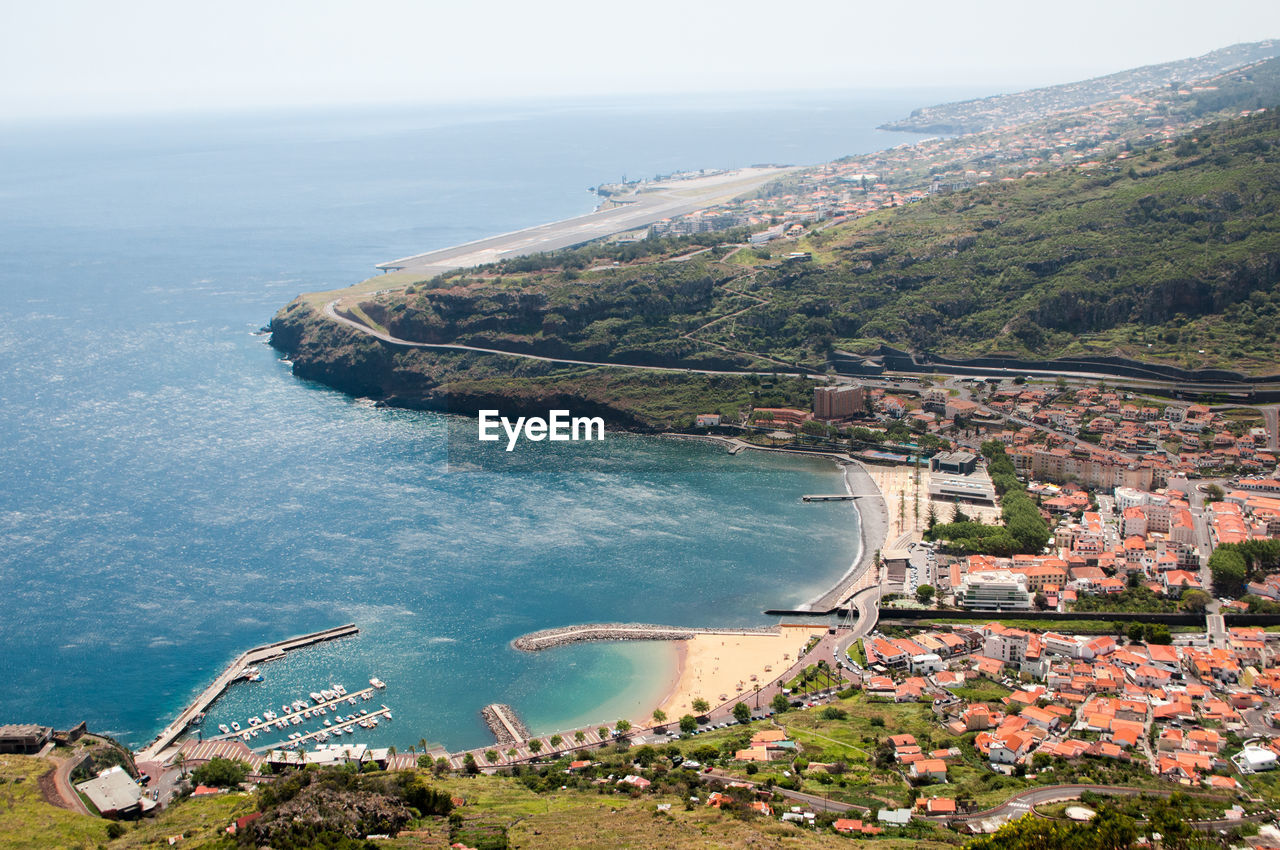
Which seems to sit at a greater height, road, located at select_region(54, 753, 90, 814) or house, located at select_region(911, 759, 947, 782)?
road, located at select_region(54, 753, 90, 814)

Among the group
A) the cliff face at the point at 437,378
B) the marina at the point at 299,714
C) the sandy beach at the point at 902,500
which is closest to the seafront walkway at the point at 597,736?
the marina at the point at 299,714

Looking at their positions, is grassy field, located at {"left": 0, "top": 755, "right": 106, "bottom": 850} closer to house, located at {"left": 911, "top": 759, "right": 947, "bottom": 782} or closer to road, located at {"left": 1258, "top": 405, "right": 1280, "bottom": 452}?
house, located at {"left": 911, "top": 759, "right": 947, "bottom": 782}

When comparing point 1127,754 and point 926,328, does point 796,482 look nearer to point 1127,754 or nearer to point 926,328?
point 926,328

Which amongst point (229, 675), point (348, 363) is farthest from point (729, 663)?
point (348, 363)

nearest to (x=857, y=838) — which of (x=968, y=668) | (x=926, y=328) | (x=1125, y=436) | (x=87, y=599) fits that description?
(x=968, y=668)

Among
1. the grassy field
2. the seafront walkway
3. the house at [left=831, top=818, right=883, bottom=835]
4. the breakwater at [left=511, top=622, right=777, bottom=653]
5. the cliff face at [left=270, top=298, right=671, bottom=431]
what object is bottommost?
the seafront walkway

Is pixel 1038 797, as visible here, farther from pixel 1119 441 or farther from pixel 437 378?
pixel 437 378

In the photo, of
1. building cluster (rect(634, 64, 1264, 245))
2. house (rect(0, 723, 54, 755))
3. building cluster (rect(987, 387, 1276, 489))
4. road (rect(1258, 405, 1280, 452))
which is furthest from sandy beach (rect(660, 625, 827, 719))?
building cluster (rect(634, 64, 1264, 245))
